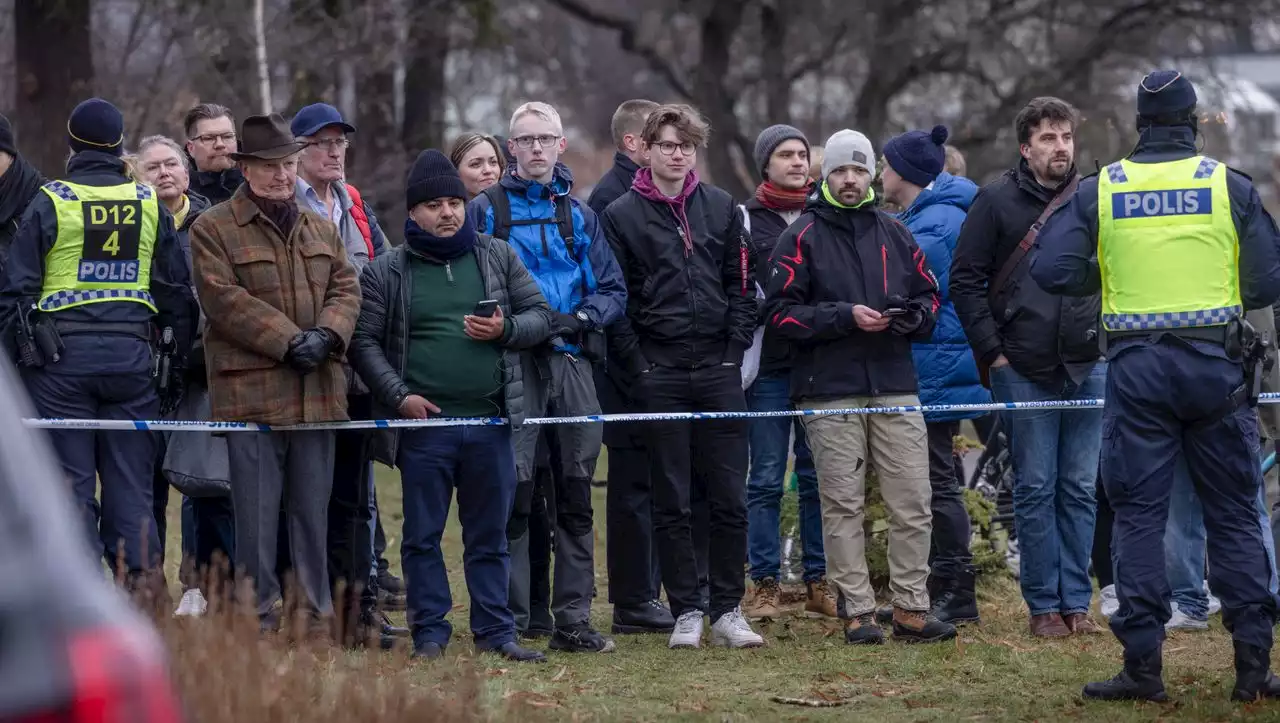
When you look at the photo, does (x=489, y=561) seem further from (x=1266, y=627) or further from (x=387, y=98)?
(x=387, y=98)

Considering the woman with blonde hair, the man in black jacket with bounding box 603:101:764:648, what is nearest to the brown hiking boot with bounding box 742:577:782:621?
the man in black jacket with bounding box 603:101:764:648

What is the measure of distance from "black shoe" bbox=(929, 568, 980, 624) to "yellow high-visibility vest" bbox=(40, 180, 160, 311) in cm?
411

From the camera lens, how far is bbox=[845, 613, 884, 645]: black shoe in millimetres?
8875

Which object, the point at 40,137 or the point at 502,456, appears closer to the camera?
the point at 502,456

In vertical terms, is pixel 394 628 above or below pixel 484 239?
below

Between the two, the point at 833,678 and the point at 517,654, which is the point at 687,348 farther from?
the point at 833,678

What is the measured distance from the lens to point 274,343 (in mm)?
8070

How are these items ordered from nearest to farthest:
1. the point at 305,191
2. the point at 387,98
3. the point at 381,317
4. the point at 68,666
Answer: the point at 68,666 → the point at 381,317 → the point at 305,191 → the point at 387,98

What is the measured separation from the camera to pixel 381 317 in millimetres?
8422

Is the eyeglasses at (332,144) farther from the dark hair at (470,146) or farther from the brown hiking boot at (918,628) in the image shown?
the brown hiking boot at (918,628)

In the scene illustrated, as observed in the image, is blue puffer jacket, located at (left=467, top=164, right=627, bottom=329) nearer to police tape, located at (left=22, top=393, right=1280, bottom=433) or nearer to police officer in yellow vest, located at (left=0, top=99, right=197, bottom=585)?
police tape, located at (left=22, top=393, right=1280, bottom=433)

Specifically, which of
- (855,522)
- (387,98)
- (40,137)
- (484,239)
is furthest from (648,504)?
(387,98)

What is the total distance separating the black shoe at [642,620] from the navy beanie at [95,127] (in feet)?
10.8

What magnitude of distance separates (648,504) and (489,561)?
1.13 meters
